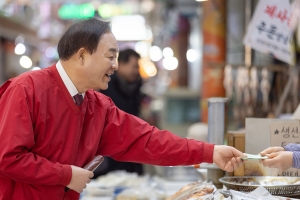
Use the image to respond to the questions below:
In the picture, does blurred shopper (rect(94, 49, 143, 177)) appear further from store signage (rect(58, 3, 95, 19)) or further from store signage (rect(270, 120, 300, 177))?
store signage (rect(58, 3, 95, 19))

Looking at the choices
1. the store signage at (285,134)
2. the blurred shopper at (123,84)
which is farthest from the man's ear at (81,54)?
the blurred shopper at (123,84)

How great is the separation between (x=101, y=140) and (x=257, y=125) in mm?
1056

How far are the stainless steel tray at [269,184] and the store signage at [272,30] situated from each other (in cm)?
206

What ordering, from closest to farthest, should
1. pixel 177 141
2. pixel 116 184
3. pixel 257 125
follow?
pixel 177 141
pixel 257 125
pixel 116 184

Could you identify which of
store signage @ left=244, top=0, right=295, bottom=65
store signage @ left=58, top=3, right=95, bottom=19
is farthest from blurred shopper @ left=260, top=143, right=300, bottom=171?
store signage @ left=58, top=3, right=95, bottom=19

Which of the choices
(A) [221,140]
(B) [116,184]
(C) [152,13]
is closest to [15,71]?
(C) [152,13]

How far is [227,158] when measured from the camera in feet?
10.2

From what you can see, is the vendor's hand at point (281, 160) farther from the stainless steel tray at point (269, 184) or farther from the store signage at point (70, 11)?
the store signage at point (70, 11)

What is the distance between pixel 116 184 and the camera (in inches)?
210

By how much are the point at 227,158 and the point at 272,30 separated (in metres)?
2.39

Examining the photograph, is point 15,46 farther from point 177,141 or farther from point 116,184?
point 177,141

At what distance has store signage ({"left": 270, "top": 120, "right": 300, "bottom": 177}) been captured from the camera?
10.9 feet

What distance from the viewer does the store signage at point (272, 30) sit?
→ 5047 millimetres

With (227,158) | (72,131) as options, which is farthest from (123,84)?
(72,131)
